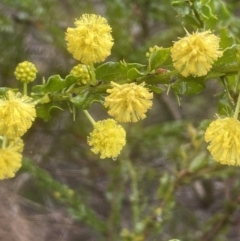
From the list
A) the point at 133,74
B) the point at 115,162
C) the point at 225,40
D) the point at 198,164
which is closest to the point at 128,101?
the point at 133,74

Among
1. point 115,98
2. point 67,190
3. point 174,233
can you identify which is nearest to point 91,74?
point 115,98

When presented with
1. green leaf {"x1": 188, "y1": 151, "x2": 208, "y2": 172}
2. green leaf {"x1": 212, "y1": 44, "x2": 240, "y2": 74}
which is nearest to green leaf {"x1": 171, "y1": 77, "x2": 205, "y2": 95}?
green leaf {"x1": 212, "y1": 44, "x2": 240, "y2": 74}

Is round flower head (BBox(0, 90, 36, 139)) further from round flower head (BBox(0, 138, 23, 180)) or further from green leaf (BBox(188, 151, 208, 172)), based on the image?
green leaf (BBox(188, 151, 208, 172))

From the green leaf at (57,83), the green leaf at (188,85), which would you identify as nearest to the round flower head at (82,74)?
the green leaf at (57,83)

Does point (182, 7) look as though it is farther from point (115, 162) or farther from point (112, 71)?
point (115, 162)

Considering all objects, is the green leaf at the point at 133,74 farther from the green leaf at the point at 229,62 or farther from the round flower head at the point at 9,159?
the round flower head at the point at 9,159
